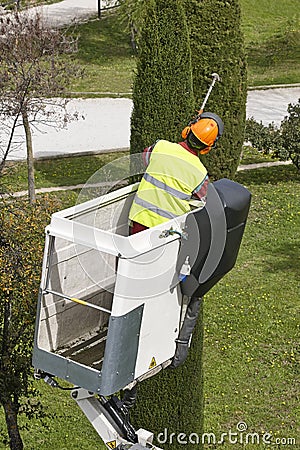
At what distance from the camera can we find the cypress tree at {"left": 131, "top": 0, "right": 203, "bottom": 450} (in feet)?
27.7

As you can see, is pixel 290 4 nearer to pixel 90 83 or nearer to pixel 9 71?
pixel 90 83

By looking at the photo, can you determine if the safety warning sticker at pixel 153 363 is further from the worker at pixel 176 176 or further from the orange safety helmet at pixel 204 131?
the orange safety helmet at pixel 204 131

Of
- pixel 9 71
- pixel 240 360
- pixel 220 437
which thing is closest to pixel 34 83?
pixel 9 71

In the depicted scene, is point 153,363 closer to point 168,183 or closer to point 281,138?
point 168,183

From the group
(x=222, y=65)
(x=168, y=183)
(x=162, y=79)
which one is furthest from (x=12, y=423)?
(x=222, y=65)

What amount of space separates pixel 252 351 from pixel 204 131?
7.25 metres

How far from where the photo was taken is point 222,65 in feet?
55.3

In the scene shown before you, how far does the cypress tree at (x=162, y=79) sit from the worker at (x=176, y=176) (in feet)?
5.34

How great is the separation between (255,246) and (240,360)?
14.2 feet

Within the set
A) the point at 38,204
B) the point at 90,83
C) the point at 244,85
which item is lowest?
the point at 90,83

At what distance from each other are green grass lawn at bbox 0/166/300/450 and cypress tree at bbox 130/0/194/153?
2.63m

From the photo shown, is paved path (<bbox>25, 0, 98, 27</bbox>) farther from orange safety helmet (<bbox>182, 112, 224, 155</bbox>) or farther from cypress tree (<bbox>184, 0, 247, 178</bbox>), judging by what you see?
orange safety helmet (<bbox>182, 112, 224, 155</bbox>)

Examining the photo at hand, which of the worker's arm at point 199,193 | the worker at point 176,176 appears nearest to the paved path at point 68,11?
the worker at point 176,176

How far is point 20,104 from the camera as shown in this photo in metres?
16.1
